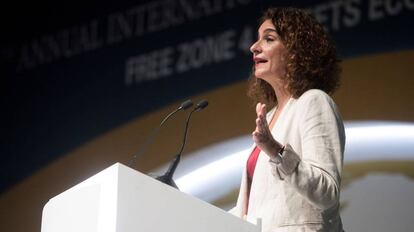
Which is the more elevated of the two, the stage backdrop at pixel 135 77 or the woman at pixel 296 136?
the stage backdrop at pixel 135 77

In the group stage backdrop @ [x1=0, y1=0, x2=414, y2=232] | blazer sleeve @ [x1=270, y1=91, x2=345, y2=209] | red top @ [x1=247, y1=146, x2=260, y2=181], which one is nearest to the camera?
blazer sleeve @ [x1=270, y1=91, x2=345, y2=209]

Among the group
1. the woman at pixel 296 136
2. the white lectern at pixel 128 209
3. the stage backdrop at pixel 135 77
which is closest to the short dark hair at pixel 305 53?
the woman at pixel 296 136

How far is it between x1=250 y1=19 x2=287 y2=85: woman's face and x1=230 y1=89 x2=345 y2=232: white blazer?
6.9 inches

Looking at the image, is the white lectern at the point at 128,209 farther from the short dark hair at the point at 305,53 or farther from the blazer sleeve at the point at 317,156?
the short dark hair at the point at 305,53

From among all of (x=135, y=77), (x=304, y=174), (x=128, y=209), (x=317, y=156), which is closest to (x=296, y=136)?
(x=317, y=156)

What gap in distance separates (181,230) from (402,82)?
1.67 meters

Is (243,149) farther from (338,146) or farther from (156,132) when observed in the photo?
(338,146)

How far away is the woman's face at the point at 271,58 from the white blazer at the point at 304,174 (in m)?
0.17

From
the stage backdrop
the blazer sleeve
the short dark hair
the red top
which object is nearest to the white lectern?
the blazer sleeve

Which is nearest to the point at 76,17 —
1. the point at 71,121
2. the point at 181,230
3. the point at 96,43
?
the point at 96,43

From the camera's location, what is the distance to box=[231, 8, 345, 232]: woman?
82.1 inches

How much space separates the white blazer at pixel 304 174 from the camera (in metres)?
2.09

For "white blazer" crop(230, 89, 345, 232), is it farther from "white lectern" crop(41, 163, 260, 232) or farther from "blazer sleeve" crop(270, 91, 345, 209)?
"white lectern" crop(41, 163, 260, 232)

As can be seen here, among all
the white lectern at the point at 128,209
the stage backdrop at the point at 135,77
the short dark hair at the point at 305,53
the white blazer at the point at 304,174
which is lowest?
the white lectern at the point at 128,209
